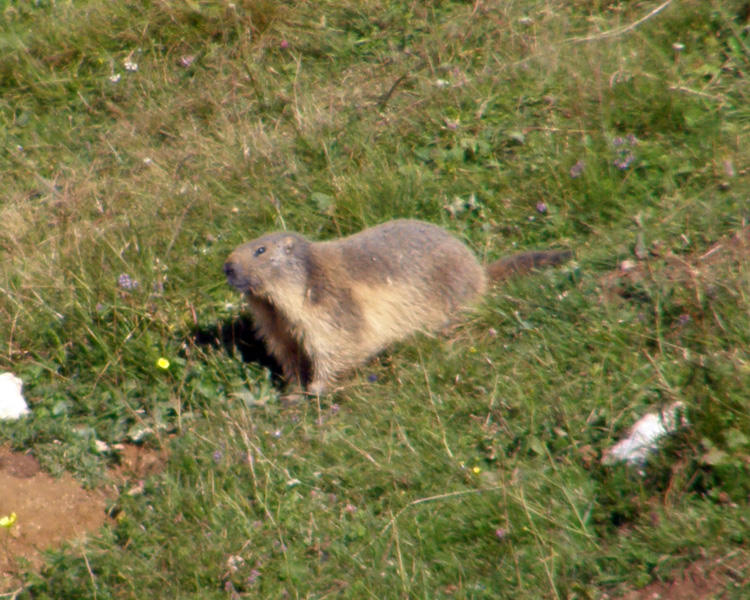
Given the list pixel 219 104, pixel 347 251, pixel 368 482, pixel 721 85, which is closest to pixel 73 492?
pixel 368 482

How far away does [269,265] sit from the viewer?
5605 mm

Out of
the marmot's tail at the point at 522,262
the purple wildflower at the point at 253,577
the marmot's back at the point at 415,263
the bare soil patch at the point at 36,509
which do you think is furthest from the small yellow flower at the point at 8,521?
the marmot's tail at the point at 522,262

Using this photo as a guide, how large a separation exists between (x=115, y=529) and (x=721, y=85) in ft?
17.0

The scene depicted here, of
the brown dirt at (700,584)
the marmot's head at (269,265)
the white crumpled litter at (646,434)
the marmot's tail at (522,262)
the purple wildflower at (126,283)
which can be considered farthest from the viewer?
the purple wildflower at (126,283)

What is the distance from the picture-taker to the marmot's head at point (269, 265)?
5531mm

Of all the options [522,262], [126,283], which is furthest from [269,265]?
[522,262]

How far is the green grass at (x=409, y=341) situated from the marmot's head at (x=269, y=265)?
0.50 metres

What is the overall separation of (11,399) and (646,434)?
146 inches

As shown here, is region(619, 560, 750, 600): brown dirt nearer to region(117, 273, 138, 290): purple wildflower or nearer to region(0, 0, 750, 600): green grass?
region(0, 0, 750, 600): green grass

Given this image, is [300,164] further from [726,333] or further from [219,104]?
[726,333]

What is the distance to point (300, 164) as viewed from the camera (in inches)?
273

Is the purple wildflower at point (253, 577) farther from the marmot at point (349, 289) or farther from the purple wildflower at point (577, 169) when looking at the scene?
the purple wildflower at point (577, 169)

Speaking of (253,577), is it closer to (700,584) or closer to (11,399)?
(700,584)

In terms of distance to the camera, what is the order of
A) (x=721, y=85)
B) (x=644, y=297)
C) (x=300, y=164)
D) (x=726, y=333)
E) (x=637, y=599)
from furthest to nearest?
1. (x=300, y=164)
2. (x=721, y=85)
3. (x=644, y=297)
4. (x=726, y=333)
5. (x=637, y=599)
